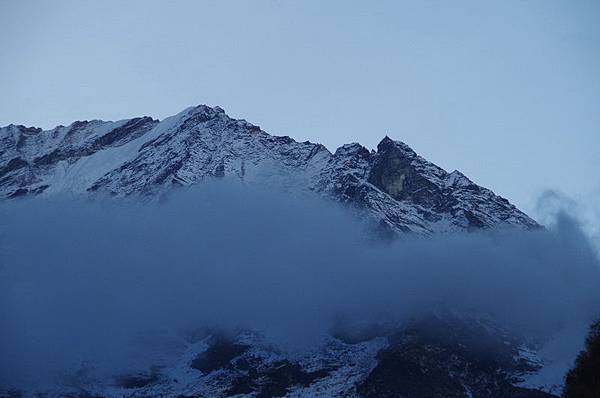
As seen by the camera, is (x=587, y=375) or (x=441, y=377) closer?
(x=587, y=375)

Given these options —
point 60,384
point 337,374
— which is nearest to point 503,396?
point 337,374

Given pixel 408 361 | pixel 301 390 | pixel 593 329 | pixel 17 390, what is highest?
pixel 593 329

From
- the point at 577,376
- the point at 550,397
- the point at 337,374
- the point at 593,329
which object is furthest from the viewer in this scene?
the point at 337,374

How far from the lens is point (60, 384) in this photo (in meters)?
199

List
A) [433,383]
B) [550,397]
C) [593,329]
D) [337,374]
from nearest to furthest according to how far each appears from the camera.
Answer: [593,329] → [550,397] → [433,383] → [337,374]

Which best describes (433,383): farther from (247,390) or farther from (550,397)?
(247,390)

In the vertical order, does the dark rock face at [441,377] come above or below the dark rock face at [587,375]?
below

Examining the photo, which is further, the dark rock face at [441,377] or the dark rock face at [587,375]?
the dark rock face at [441,377]

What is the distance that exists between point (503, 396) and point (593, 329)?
12468 centimetres

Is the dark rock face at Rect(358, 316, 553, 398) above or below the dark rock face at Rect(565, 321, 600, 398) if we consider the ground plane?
below

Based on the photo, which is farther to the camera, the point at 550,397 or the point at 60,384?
the point at 60,384

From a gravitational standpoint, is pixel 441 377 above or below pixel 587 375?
below

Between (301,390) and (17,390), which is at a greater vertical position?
(301,390)

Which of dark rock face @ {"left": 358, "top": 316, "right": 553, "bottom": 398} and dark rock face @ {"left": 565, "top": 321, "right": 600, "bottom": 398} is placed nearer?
dark rock face @ {"left": 565, "top": 321, "right": 600, "bottom": 398}
